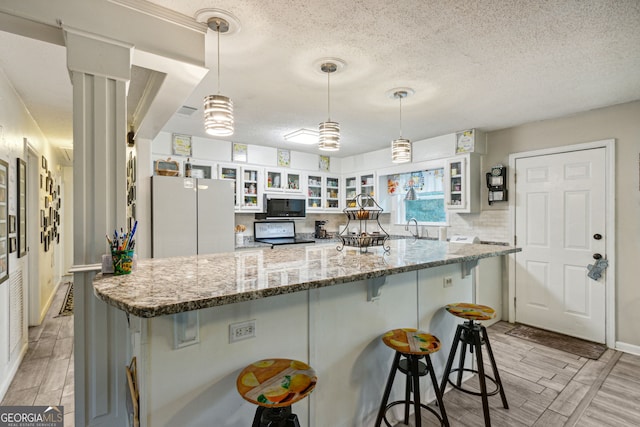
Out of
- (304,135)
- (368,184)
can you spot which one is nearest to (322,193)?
(368,184)

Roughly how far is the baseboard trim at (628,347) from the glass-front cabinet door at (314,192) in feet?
13.3

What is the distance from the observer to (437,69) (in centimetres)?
242

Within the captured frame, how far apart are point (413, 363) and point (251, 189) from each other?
3625 mm

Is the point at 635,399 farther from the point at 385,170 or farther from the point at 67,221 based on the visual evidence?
the point at 67,221

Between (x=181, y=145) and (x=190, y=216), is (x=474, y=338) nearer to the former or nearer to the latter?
(x=190, y=216)

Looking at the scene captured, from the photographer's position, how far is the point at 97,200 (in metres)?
1.62

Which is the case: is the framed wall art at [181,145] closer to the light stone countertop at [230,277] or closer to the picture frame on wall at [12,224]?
the picture frame on wall at [12,224]

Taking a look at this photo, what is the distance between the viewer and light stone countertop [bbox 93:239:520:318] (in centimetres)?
108

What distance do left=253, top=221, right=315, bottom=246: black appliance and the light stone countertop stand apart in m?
3.03

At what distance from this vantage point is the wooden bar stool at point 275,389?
120cm

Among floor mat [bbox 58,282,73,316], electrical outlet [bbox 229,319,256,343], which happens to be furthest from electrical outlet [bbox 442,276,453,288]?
floor mat [bbox 58,282,73,316]

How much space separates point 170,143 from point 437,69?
3314 millimetres

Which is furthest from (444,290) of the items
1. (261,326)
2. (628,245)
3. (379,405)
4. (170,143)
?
(170,143)

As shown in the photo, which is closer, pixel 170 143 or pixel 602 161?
pixel 602 161
